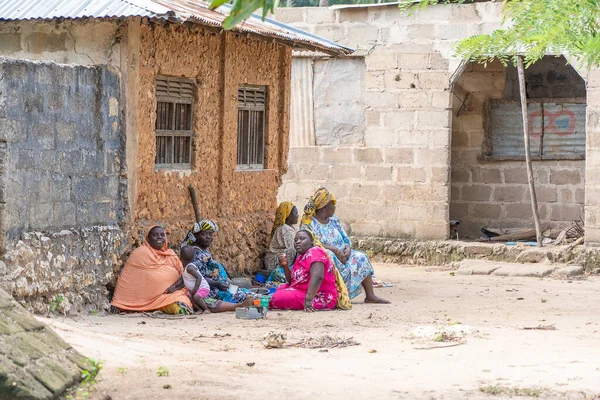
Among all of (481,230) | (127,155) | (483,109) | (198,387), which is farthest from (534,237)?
(198,387)

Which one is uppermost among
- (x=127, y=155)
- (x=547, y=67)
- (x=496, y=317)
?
(x=547, y=67)

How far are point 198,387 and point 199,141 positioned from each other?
514cm

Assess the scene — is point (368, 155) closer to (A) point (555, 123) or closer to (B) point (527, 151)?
(B) point (527, 151)

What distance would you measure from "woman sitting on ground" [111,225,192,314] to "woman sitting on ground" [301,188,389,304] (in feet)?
4.94

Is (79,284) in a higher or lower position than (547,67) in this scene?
lower

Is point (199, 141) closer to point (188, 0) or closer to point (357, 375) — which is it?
point (188, 0)

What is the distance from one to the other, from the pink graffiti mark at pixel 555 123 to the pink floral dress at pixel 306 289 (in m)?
6.67

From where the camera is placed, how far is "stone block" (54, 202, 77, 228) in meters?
8.68

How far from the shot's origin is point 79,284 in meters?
A: 8.89

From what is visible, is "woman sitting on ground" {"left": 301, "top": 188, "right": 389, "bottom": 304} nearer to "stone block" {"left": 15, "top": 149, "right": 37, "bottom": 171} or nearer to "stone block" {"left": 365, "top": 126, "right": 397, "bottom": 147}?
"stone block" {"left": 15, "top": 149, "right": 37, "bottom": 171}

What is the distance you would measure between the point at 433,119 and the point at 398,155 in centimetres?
69

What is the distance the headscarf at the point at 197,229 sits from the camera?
1020cm

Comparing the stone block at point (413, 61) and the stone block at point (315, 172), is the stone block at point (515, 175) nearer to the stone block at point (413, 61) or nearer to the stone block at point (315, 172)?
the stone block at point (413, 61)

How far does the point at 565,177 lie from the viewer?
1525cm
